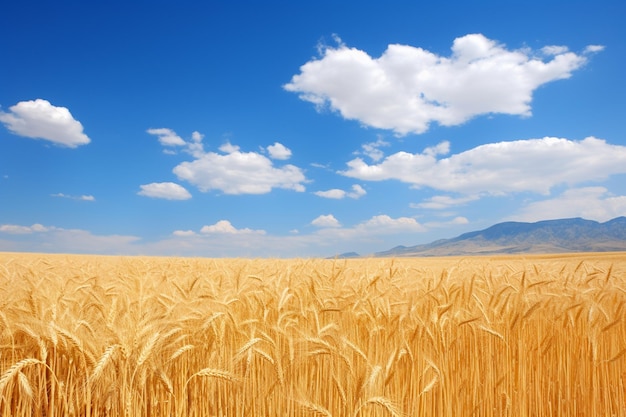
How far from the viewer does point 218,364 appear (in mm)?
2660

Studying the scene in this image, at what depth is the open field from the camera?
2225 mm

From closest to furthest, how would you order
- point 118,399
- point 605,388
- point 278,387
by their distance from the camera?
point 118,399, point 278,387, point 605,388

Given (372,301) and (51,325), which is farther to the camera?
(372,301)

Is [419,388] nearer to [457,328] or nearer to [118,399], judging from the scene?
[457,328]

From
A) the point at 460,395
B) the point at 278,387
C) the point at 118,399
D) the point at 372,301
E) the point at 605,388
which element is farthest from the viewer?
the point at 372,301

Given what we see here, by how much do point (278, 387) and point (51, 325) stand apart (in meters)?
1.30

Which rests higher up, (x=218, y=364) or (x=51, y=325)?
(x=51, y=325)

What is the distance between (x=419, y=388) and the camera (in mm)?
2781

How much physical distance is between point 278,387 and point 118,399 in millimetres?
866

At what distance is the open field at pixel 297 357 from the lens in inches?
87.6

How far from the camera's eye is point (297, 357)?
2332 mm

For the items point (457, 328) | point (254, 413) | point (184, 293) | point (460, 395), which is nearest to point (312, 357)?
point (254, 413)

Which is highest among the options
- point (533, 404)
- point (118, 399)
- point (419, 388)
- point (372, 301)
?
point (372, 301)

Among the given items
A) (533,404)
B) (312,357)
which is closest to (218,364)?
(312,357)
